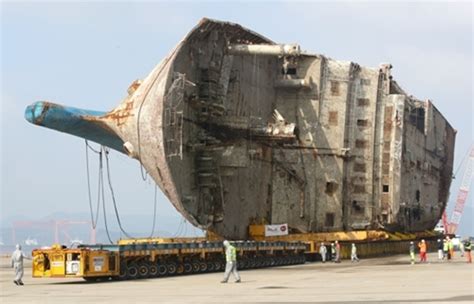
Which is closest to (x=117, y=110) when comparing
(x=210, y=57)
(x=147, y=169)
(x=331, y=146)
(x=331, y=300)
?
(x=147, y=169)

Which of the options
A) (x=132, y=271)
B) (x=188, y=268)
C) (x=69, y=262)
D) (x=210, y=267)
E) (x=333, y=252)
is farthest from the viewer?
(x=333, y=252)

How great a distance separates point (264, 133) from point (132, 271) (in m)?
19.0

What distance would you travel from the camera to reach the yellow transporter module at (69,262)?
30.5m

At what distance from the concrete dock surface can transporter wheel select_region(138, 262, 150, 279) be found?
1.16 metres

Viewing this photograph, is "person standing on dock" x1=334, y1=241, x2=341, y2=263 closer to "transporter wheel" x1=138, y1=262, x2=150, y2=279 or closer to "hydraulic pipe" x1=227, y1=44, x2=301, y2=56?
"hydraulic pipe" x1=227, y1=44, x2=301, y2=56

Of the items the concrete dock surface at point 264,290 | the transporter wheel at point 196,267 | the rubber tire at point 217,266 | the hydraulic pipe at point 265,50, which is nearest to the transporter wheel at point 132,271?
the concrete dock surface at point 264,290

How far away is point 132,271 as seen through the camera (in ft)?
108

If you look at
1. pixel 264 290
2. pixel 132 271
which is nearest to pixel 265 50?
pixel 132 271

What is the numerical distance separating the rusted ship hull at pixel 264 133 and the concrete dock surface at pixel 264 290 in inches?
496

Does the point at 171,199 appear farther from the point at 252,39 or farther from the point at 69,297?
the point at 69,297

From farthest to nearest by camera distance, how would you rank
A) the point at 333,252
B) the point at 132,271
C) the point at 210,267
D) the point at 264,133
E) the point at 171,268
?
the point at 333,252 < the point at 264,133 < the point at 210,267 < the point at 171,268 < the point at 132,271

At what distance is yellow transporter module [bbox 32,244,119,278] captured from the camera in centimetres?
3052

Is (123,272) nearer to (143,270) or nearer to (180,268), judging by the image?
(143,270)

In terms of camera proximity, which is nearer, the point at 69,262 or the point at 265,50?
the point at 69,262
